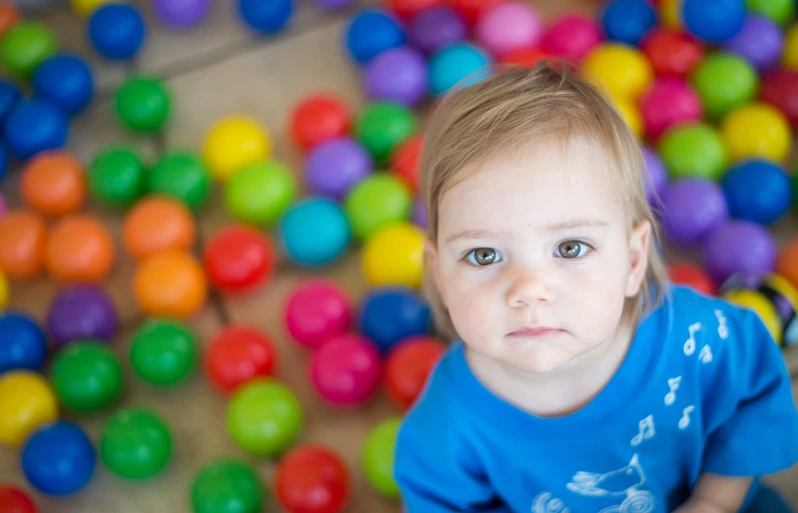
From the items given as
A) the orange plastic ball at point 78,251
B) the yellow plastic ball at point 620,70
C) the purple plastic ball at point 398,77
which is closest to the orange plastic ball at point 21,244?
the orange plastic ball at point 78,251

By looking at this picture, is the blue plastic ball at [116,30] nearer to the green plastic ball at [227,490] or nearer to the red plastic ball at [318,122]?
the red plastic ball at [318,122]

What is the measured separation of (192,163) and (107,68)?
411 mm

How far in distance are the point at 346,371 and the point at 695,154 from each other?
63 cm

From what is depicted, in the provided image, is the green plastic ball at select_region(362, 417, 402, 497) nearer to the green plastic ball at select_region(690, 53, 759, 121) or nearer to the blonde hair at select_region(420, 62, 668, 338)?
the blonde hair at select_region(420, 62, 668, 338)

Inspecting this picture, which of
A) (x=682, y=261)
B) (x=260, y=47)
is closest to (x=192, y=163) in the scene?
(x=260, y=47)

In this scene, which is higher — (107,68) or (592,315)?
(592,315)

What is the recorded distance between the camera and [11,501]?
1085 millimetres

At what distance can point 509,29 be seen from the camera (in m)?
1.48

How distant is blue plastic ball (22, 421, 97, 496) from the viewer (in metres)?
1.11

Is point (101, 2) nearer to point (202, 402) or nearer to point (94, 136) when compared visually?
point (94, 136)

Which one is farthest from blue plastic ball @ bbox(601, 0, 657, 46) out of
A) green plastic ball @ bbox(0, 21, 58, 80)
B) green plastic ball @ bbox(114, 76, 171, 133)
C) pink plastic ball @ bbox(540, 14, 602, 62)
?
green plastic ball @ bbox(0, 21, 58, 80)

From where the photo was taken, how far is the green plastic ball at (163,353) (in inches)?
47.7

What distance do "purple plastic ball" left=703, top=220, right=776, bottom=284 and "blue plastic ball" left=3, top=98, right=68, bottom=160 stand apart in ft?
3.67

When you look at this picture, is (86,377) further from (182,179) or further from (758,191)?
(758,191)
